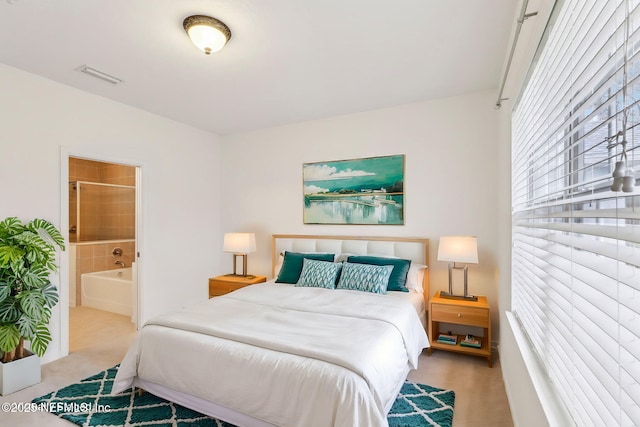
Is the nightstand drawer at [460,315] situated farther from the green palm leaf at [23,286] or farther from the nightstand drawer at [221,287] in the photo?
the green palm leaf at [23,286]

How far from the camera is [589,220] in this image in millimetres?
1146

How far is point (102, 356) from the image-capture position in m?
3.14

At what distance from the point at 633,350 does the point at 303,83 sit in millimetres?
2987

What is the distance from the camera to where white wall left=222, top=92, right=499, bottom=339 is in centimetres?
333

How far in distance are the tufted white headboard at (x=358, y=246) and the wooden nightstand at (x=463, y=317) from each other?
41 centimetres

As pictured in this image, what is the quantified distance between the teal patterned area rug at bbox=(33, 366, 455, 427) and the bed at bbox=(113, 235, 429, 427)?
9 cm

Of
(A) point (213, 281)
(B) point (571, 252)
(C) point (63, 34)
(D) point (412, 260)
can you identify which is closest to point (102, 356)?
(A) point (213, 281)

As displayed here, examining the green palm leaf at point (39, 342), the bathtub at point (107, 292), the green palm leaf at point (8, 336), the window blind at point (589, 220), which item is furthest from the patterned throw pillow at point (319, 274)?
the bathtub at point (107, 292)

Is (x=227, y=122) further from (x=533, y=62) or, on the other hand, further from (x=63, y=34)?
(x=533, y=62)

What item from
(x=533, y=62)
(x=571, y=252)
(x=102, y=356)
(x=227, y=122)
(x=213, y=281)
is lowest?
(x=102, y=356)

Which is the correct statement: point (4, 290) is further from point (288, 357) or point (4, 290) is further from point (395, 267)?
point (395, 267)

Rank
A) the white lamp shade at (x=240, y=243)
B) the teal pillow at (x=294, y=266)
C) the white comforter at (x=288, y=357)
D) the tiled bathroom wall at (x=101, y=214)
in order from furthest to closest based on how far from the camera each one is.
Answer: the tiled bathroom wall at (x=101, y=214), the white lamp shade at (x=240, y=243), the teal pillow at (x=294, y=266), the white comforter at (x=288, y=357)

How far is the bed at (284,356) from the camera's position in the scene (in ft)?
5.49

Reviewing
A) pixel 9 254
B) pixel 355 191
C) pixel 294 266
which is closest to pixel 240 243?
pixel 294 266
